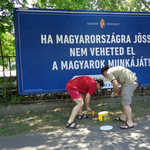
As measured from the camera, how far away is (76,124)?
12.8 ft

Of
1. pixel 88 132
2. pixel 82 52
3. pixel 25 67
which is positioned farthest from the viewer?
pixel 82 52

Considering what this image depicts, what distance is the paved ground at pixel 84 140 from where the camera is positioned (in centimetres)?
300

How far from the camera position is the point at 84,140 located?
10.6ft

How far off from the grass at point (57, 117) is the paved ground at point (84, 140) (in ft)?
1.07

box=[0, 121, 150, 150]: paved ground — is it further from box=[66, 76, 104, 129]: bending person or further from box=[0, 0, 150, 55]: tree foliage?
box=[0, 0, 150, 55]: tree foliage

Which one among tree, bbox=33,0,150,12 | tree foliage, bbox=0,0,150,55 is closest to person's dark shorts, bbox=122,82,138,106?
tree foliage, bbox=0,0,150,55

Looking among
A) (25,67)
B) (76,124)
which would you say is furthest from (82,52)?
(76,124)

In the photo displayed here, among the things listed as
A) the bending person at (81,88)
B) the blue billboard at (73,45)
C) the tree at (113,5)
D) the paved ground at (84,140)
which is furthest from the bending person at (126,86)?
the tree at (113,5)

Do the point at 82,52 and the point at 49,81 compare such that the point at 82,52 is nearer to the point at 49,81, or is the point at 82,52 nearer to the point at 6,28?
the point at 49,81

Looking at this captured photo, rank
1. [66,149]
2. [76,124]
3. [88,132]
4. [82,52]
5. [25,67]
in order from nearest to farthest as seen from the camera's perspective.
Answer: [66,149] → [88,132] → [76,124] → [25,67] → [82,52]

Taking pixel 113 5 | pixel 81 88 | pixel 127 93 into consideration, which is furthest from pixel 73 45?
pixel 113 5

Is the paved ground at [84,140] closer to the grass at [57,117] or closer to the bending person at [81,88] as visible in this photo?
the grass at [57,117]

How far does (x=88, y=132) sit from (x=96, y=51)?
2664mm

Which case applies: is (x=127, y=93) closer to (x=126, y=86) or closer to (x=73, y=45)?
(x=126, y=86)
